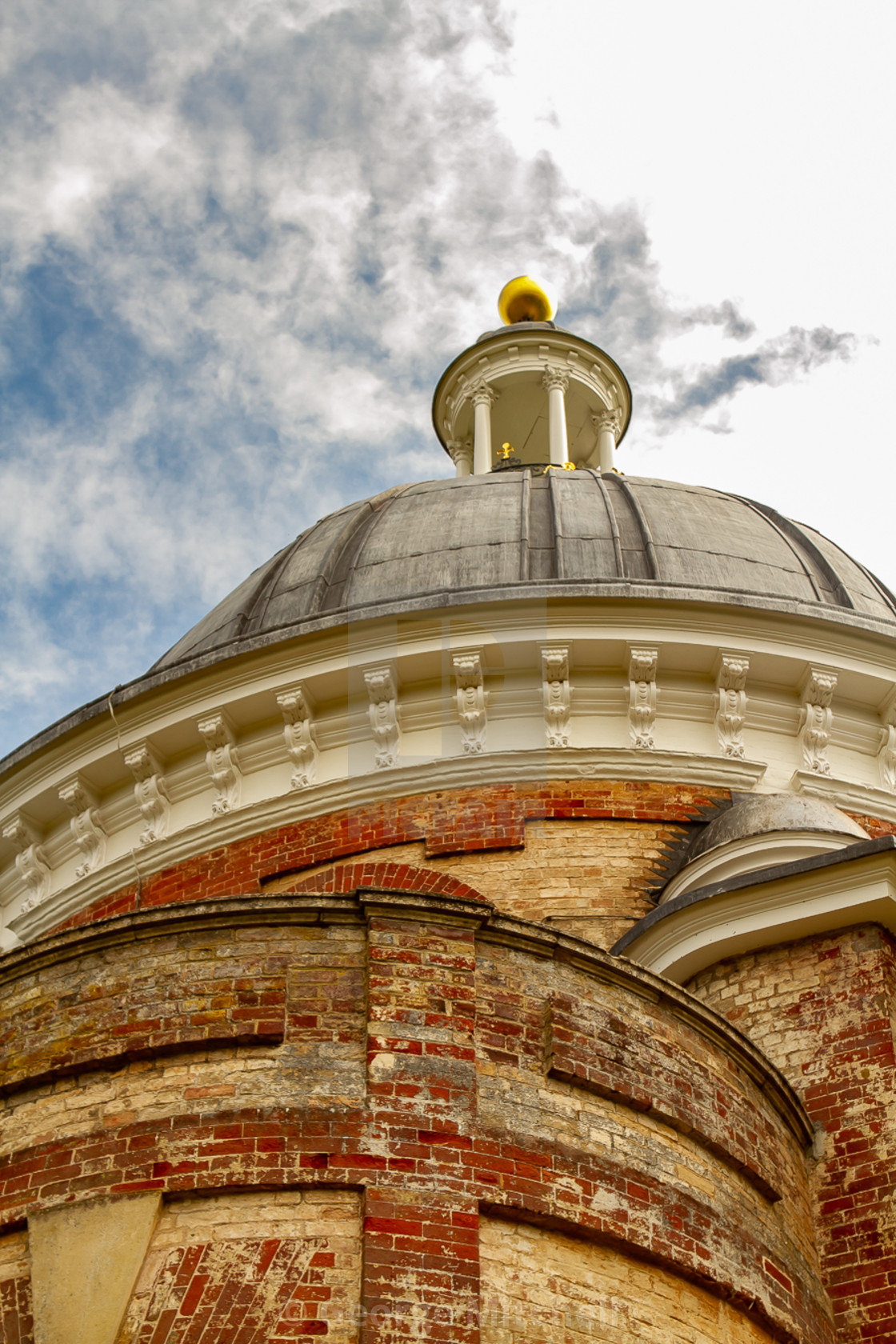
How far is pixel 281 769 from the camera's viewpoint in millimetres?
14516

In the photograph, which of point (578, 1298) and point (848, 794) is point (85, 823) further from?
point (578, 1298)

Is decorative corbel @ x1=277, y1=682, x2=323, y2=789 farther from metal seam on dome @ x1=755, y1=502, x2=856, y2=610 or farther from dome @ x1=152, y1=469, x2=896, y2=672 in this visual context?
metal seam on dome @ x1=755, y1=502, x2=856, y2=610

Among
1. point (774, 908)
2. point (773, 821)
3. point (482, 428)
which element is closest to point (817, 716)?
point (773, 821)

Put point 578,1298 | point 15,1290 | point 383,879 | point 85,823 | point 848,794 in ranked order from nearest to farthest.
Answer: point 15,1290 < point 578,1298 < point 383,879 < point 848,794 < point 85,823

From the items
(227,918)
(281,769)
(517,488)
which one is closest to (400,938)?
(227,918)

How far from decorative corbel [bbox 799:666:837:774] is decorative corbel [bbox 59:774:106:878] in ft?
20.1

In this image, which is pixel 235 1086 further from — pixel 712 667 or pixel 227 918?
pixel 712 667

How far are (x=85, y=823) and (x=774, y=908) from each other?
22.9 ft

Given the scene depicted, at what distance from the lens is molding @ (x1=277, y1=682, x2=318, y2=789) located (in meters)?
14.3

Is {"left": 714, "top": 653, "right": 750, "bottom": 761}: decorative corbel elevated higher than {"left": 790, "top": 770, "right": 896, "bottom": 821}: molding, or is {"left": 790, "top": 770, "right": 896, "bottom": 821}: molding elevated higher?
{"left": 714, "top": 653, "right": 750, "bottom": 761}: decorative corbel

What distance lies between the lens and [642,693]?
14.0 metres

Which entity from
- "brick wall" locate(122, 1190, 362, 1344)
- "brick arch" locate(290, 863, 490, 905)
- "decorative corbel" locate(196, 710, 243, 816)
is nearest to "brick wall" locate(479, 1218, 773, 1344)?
"brick wall" locate(122, 1190, 362, 1344)

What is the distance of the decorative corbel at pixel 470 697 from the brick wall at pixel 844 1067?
3834mm

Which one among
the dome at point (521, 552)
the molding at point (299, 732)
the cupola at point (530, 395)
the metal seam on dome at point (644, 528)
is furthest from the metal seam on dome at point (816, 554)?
the cupola at point (530, 395)
